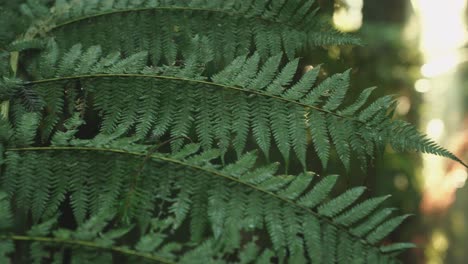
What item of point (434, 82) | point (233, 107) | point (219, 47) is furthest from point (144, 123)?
A: point (434, 82)

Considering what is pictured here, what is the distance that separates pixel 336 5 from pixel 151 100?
89 centimetres

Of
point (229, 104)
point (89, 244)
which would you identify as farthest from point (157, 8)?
point (89, 244)

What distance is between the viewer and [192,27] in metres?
1.23

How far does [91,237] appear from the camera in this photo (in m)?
0.79

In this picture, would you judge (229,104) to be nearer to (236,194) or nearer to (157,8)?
(236,194)

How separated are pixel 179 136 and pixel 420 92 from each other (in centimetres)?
353

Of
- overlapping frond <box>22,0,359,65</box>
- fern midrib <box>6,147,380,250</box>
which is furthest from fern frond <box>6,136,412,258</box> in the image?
overlapping frond <box>22,0,359,65</box>

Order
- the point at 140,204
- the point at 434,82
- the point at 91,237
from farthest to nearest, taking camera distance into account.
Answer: the point at 434,82
the point at 140,204
the point at 91,237

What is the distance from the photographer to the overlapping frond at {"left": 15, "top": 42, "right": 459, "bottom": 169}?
3.23 ft

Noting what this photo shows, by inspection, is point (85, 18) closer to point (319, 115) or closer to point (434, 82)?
point (319, 115)

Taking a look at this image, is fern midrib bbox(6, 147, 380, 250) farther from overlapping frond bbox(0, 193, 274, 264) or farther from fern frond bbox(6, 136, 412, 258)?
overlapping frond bbox(0, 193, 274, 264)

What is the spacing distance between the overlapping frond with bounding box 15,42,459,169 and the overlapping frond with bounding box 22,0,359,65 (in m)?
0.12

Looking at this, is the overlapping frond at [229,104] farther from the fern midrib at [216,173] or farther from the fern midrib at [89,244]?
the fern midrib at [89,244]

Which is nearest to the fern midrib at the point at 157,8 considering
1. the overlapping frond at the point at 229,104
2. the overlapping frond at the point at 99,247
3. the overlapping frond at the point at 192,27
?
the overlapping frond at the point at 192,27
